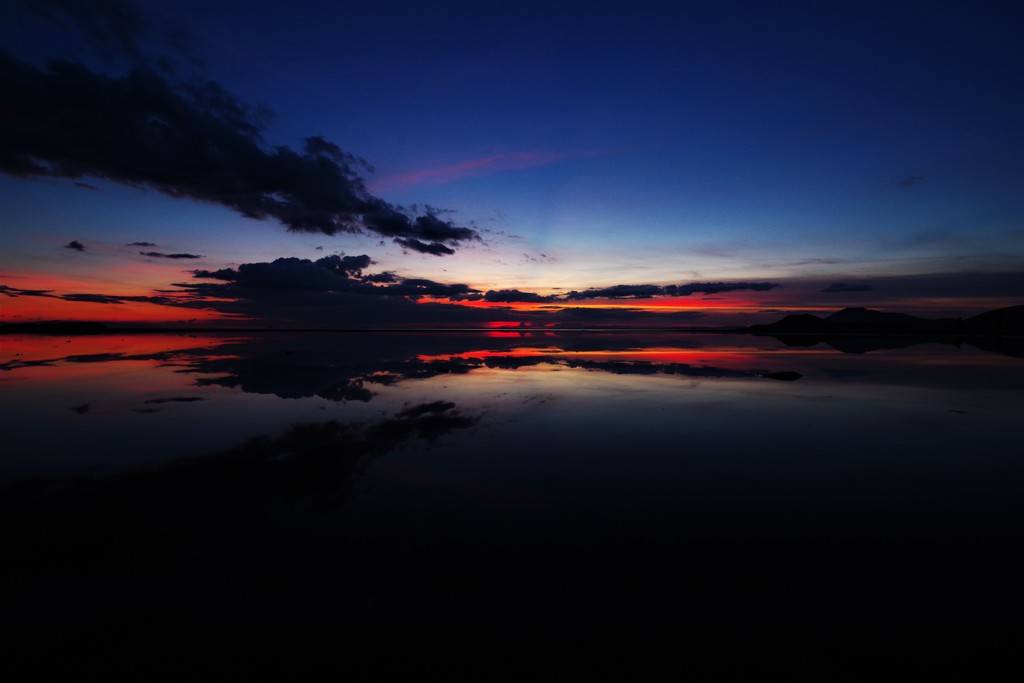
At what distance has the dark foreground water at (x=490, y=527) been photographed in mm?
5695

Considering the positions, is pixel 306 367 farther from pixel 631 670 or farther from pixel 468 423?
pixel 631 670

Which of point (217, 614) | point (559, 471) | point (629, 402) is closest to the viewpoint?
point (217, 614)

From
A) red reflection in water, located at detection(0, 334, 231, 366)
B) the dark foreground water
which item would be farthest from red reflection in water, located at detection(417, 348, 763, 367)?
red reflection in water, located at detection(0, 334, 231, 366)

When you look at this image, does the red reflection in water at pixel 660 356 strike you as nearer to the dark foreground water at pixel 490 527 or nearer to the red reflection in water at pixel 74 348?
the dark foreground water at pixel 490 527

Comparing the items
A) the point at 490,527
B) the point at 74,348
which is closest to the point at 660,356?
the point at 490,527

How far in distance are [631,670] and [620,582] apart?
5.13ft

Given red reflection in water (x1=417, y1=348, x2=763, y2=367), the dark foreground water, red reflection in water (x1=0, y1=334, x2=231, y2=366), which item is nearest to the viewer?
the dark foreground water

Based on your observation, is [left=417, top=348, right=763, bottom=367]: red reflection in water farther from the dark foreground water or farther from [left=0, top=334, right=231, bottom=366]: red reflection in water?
[left=0, top=334, right=231, bottom=366]: red reflection in water

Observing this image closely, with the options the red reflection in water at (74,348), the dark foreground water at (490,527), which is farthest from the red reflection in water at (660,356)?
the red reflection in water at (74,348)

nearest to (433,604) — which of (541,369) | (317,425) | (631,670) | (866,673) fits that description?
(631,670)

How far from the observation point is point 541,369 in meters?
34.9

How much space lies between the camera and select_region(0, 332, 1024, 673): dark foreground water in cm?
570

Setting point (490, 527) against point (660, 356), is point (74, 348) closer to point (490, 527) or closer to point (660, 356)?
point (660, 356)

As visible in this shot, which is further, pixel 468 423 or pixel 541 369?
pixel 541 369
